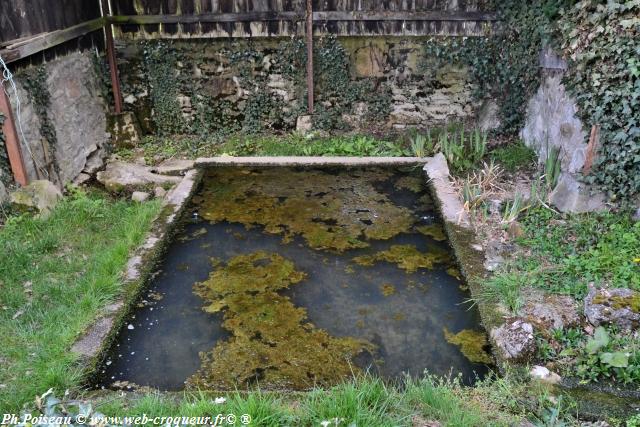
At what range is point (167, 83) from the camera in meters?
6.95

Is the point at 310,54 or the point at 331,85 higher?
the point at 310,54

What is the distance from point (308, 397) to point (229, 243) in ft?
6.83

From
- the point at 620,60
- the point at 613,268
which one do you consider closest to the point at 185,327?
the point at 613,268

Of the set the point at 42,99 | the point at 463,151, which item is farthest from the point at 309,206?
the point at 42,99

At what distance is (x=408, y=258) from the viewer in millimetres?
4461

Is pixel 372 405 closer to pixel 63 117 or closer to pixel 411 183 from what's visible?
pixel 411 183

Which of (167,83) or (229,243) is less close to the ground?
(167,83)

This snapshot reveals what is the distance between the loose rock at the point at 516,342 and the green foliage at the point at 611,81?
5.60 feet

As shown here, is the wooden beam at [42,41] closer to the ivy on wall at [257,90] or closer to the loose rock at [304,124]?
the ivy on wall at [257,90]

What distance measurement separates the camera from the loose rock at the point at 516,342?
3199mm

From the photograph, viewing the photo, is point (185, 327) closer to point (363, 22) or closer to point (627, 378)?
point (627, 378)

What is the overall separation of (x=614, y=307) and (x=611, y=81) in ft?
6.15

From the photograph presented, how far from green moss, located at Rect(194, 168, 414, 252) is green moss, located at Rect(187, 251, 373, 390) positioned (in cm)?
73

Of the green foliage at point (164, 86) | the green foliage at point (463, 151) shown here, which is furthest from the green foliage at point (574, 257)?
the green foliage at point (164, 86)
